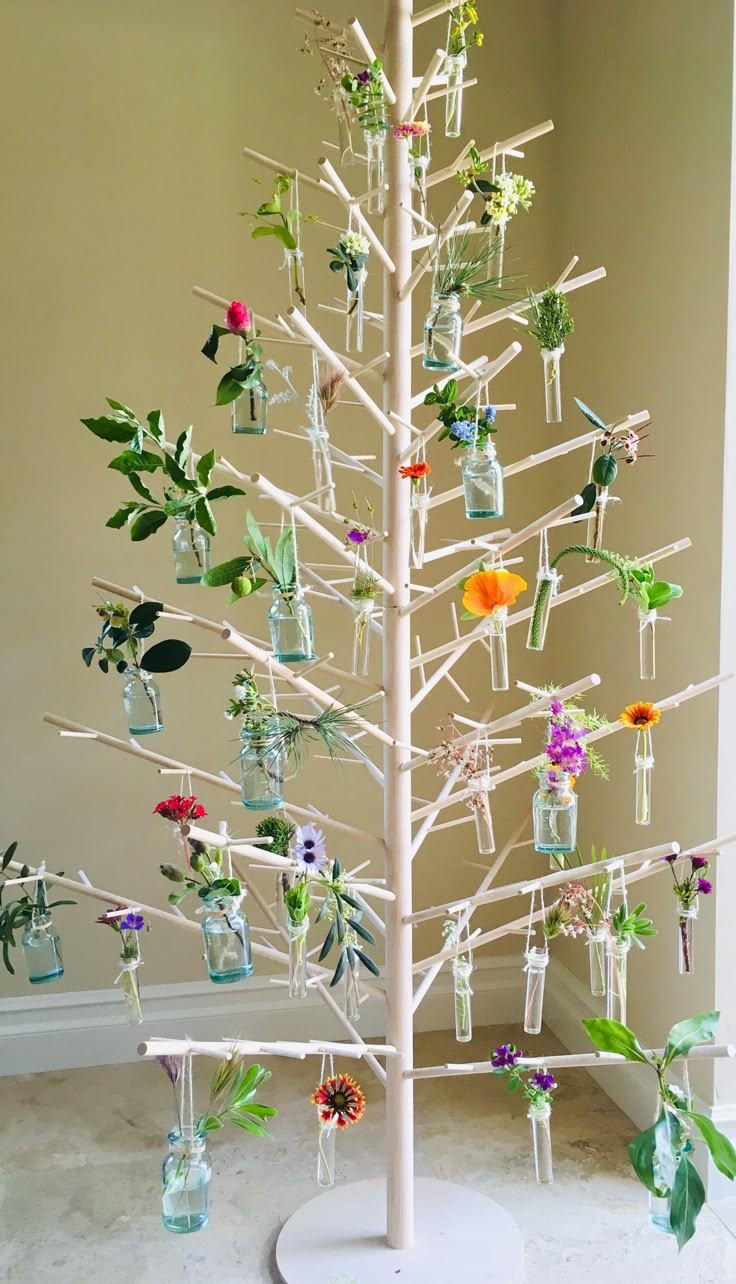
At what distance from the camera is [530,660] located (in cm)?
291

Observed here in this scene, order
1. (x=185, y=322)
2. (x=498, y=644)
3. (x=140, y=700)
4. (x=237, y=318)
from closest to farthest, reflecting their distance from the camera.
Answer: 1. (x=237, y=318)
2. (x=498, y=644)
3. (x=140, y=700)
4. (x=185, y=322)

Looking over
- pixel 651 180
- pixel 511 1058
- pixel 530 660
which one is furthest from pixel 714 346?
pixel 511 1058

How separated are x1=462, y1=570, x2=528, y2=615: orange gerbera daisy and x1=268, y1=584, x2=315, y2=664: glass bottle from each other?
24cm

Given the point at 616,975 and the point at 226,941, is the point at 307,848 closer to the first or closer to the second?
the point at 226,941

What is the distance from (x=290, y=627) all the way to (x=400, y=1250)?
1.12 metres

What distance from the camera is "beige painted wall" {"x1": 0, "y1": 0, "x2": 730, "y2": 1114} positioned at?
2520 millimetres

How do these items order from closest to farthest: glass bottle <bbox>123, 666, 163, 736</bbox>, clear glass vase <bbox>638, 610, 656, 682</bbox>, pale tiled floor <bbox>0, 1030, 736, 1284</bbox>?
clear glass vase <bbox>638, 610, 656, 682</bbox>, glass bottle <bbox>123, 666, 163, 736</bbox>, pale tiled floor <bbox>0, 1030, 736, 1284</bbox>

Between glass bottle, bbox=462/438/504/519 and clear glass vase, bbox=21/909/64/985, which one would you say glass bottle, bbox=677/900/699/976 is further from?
clear glass vase, bbox=21/909/64/985

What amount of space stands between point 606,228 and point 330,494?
3.64 feet

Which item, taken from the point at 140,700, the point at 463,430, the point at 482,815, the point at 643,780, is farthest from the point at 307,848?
the point at 463,430

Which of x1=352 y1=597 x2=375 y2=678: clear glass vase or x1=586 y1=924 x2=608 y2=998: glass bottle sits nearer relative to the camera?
x1=586 y1=924 x2=608 y2=998: glass bottle

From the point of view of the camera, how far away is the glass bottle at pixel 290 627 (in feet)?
5.59

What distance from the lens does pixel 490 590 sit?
5.52 ft

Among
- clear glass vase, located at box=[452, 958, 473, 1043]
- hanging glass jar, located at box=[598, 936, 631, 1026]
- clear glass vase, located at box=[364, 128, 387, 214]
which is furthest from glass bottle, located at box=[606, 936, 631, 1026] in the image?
clear glass vase, located at box=[364, 128, 387, 214]
